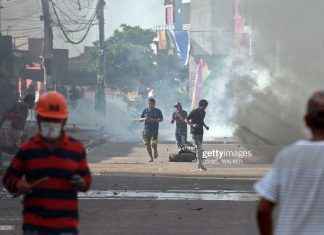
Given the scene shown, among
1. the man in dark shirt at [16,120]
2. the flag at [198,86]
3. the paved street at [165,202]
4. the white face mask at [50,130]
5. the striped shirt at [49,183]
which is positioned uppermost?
the white face mask at [50,130]

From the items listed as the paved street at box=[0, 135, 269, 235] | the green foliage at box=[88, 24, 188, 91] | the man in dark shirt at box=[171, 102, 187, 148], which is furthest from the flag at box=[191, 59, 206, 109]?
the paved street at box=[0, 135, 269, 235]

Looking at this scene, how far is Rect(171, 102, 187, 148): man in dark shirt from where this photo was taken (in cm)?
2594

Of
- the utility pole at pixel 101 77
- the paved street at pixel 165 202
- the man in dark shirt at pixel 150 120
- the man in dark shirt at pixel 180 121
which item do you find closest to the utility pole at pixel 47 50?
the man in dark shirt at pixel 180 121

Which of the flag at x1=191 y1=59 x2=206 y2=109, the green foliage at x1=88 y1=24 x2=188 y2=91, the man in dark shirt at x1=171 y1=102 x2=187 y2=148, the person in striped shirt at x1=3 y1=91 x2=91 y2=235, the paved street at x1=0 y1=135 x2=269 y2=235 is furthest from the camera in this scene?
the green foliage at x1=88 y1=24 x2=188 y2=91

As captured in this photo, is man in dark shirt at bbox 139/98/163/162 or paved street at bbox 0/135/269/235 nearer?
paved street at bbox 0/135/269/235

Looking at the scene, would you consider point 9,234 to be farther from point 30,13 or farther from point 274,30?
point 30,13

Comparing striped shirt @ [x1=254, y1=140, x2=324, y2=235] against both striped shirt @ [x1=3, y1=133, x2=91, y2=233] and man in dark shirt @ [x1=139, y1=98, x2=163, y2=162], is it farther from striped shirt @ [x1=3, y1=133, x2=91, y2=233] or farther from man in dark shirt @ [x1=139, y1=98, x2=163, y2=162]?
man in dark shirt @ [x1=139, y1=98, x2=163, y2=162]

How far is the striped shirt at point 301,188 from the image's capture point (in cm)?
495

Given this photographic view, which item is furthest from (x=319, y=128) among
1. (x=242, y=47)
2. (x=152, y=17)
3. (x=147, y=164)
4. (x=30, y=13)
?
(x=152, y=17)

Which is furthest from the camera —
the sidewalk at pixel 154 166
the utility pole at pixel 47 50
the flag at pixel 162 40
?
the flag at pixel 162 40

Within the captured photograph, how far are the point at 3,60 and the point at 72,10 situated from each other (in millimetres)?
18577

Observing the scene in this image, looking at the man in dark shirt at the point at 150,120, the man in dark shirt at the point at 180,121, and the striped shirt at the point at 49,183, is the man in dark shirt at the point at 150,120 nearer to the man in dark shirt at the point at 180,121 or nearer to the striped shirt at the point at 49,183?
the man in dark shirt at the point at 180,121

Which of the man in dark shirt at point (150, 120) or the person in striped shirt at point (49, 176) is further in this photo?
the man in dark shirt at point (150, 120)

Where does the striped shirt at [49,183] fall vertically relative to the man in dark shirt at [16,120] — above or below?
above
